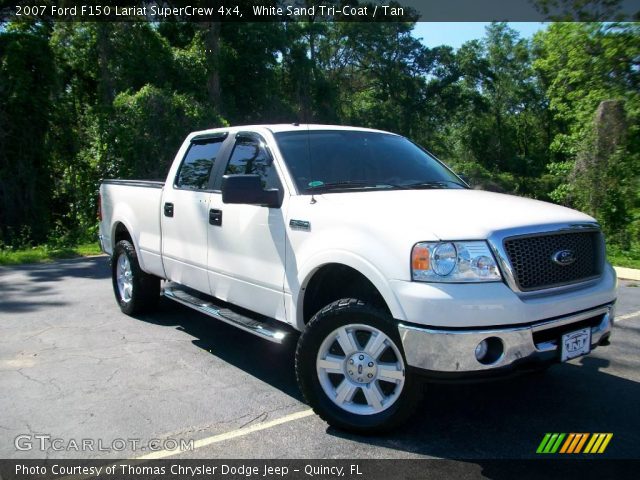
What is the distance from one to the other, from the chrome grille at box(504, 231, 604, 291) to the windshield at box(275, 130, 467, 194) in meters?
1.18

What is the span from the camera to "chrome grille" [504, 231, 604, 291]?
11.2 feet

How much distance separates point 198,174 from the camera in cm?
558

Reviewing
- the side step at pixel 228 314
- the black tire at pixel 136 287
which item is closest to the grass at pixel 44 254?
the black tire at pixel 136 287

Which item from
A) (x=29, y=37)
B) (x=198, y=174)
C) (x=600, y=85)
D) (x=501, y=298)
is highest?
(x=29, y=37)

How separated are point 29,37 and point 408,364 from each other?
1588 centimetres

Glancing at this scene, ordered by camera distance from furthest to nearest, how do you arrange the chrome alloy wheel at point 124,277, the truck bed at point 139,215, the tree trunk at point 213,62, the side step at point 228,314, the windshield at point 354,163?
the tree trunk at point 213,62
the chrome alloy wheel at point 124,277
the truck bed at point 139,215
the windshield at point 354,163
the side step at point 228,314

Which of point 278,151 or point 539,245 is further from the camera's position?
point 278,151

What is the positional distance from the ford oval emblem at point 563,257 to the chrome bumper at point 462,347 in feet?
1.42

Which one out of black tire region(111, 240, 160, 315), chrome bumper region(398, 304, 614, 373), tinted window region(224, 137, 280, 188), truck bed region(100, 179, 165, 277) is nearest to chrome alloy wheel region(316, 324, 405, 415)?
chrome bumper region(398, 304, 614, 373)

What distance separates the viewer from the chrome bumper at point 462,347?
126 inches

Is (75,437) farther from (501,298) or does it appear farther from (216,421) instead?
(501,298)

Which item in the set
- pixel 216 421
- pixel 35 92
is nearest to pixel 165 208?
pixel 216 421
